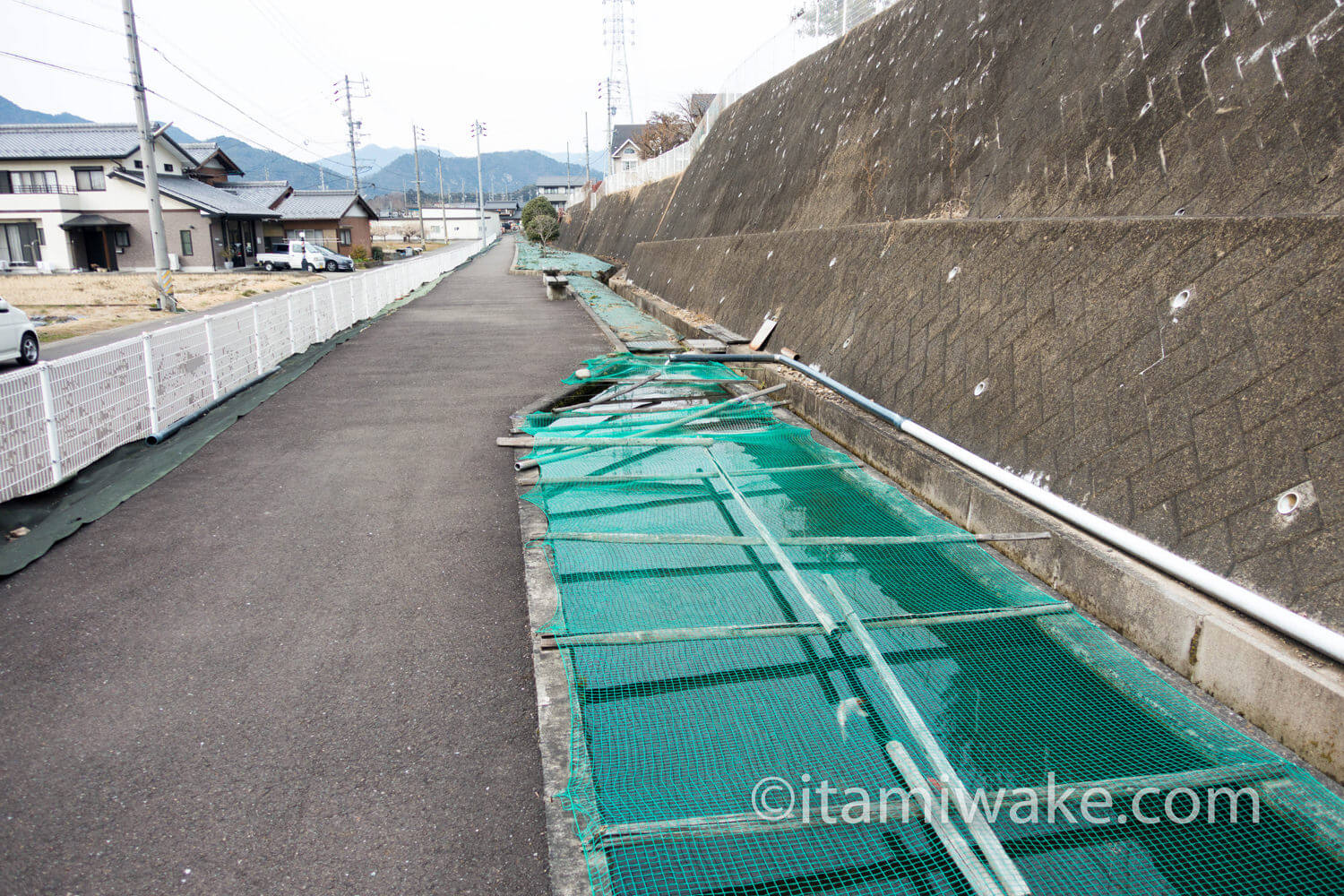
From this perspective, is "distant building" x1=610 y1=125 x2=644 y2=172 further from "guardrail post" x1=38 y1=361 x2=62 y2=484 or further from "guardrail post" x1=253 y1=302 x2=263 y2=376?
"guardrail post" x1=38 y1=361 x2=62 y2=484

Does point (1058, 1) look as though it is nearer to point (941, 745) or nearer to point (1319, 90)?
point (1319, 90)

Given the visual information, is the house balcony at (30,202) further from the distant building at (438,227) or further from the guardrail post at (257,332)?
the distant building at (438,227)

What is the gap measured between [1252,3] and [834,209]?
610 centimetres

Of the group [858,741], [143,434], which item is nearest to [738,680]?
[858,741]

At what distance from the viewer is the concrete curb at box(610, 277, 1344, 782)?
9.27 feet

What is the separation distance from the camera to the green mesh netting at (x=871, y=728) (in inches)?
94.8

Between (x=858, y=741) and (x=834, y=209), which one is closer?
(x=858, y=741)

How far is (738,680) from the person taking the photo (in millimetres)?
3379

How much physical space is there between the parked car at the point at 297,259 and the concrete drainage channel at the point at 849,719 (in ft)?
138

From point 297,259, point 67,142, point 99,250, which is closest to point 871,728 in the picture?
point 297,259

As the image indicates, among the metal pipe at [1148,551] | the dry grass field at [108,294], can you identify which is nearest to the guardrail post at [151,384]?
the metal pipe at [1148,551]

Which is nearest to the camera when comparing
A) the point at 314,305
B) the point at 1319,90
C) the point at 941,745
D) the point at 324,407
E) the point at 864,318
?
the point at 941,745

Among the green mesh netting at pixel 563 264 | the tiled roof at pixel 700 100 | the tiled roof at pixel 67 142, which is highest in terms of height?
the tiled roof at pixel 700 100

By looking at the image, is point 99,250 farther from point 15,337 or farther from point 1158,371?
point 1158,371
